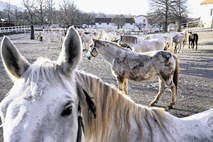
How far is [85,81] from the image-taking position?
5.84 feet

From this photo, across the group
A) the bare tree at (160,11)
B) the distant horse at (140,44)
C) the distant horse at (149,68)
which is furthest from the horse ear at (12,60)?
the bare tree at (160,11)

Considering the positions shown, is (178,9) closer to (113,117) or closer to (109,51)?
(109,51)

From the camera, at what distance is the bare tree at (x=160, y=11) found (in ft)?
131

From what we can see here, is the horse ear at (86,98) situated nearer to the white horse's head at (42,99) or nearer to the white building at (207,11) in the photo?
the white horse's head at (42,99)

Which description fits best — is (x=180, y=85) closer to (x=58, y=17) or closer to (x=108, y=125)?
(x=108, y=125)

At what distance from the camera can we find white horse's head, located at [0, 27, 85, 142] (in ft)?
4.08

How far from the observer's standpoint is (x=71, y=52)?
1503 mm

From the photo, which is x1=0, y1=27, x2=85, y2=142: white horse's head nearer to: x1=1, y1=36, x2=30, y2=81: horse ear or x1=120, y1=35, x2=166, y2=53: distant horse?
x1=1, y1=36, x2=30, y2=81: horse ear

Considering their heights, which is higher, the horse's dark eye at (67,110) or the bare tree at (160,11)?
the bare tree at (160,11)

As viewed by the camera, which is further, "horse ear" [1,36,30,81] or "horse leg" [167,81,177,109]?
"horse leg" [167,81,177,109]

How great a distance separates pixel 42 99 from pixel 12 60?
375 millimetres

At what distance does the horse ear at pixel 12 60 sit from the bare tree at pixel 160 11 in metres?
39.3

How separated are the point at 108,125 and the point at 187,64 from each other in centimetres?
1264

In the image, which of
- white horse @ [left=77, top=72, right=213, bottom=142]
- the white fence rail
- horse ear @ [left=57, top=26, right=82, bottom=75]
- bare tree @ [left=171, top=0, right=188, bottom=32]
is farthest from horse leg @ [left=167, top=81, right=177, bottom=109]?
bare tree @ [left=171, top=0, right=188, bottom=32]
